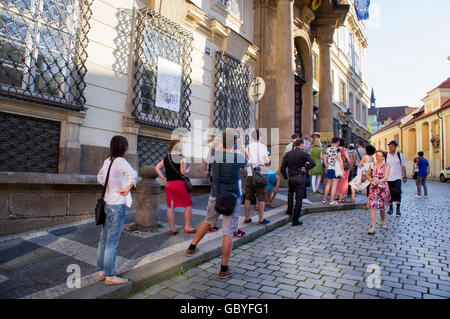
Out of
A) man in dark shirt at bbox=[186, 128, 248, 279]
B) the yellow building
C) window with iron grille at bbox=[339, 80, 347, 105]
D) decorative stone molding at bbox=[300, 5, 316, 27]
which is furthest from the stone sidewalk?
the yellow building

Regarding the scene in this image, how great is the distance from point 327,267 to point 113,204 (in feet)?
8.72

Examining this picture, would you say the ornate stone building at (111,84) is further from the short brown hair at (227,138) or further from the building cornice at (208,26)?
the short brown hair at (227,138)

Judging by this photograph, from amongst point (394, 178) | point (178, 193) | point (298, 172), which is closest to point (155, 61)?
point (178, 193)

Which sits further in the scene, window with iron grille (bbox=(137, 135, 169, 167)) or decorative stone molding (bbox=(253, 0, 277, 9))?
decorative stone molding (bbox=(253, 0, 277, 9))

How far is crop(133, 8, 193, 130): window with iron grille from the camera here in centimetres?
722

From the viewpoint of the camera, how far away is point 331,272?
3.53 metres

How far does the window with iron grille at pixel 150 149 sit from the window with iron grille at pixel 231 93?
7.88ft

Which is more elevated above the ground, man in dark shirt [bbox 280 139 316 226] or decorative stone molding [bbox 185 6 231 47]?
decorative stone molding [bbox 185 6 231 47]

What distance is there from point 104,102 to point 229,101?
483 cm

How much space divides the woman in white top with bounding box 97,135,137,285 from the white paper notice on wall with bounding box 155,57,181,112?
4.79 metres

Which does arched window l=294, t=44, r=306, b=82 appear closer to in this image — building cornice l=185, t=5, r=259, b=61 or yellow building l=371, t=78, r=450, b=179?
building cornice l=185, t=5, r=259, b=61

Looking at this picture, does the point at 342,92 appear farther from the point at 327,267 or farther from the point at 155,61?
the point at 327,267

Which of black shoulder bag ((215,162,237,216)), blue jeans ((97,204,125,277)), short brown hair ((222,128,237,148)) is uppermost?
short brown hair ((222,128,237,148))
